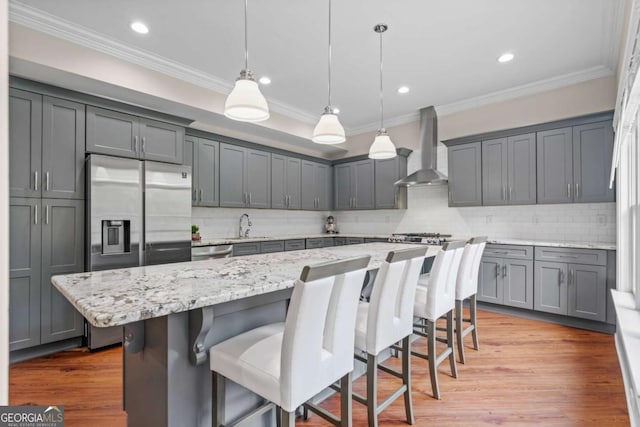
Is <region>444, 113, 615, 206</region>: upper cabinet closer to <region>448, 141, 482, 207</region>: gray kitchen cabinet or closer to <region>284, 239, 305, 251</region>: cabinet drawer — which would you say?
<region>448, 141, 482, 207</region>: gray kitchen cabinet

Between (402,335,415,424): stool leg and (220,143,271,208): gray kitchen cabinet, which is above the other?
(220,143,271,208): gray kitchen cabinet

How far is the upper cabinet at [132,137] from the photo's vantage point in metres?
2.99

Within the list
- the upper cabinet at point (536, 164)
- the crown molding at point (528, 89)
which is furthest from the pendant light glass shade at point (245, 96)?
the crown molding at point (528, 89)

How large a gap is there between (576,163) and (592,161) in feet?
0.45

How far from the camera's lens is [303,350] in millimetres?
1090

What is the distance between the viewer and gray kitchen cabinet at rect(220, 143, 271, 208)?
437cm

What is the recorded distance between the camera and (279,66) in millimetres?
3461

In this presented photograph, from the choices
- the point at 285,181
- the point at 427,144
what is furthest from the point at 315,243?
the point at 427,144

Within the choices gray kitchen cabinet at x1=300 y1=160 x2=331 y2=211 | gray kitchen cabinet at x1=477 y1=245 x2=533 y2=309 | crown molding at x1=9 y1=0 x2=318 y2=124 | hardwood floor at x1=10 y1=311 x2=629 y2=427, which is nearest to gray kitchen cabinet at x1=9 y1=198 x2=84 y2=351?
hardwood floor at x1=10 y1=311 x2=629 y2=427

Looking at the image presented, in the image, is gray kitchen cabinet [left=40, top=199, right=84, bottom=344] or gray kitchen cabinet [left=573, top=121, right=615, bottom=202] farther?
gray kitchen cabinet [left=573, top=121, right=615, bottom=202]

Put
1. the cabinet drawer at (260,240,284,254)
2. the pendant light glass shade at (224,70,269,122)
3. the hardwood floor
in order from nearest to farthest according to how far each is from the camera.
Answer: the pendant light glass shade at (224,70,269,122) → the hardwood floor → the cabinet drawer at (260,240,284,254)

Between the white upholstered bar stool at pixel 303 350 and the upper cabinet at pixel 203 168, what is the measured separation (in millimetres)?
3046

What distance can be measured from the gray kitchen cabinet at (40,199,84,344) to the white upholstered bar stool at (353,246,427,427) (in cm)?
274

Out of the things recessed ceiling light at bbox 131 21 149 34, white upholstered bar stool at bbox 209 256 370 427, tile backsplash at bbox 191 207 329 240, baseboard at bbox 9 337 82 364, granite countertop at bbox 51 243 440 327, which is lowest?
baseboard at bbox 9 337 82 364
